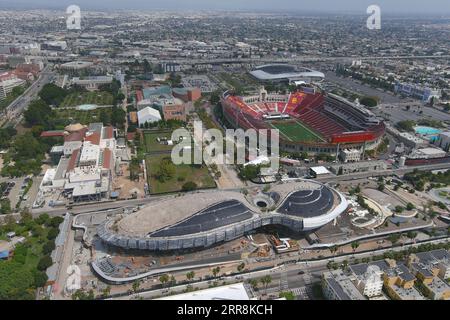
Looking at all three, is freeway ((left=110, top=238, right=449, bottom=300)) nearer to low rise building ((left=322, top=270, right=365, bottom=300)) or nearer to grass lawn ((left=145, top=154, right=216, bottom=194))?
low rise building ((left=322, top=270, right=365, bottom=300))

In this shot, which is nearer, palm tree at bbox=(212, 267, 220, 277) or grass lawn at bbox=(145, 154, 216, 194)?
palm tree at bbox=(212, 267, 220, 277)

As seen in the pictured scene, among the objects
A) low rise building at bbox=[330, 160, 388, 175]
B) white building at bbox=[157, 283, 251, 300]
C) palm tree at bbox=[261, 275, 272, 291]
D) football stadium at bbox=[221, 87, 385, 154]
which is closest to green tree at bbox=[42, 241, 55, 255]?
white building at bbox=[157, 283, 251, 300]

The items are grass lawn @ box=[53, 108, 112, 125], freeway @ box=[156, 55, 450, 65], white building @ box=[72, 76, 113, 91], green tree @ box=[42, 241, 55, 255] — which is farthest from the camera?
freeway @ box=[156, 55, 450, 65]

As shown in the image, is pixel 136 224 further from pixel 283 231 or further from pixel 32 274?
pixel 283 231

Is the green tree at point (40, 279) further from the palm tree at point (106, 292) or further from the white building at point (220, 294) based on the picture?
the white building at point (220, 294)

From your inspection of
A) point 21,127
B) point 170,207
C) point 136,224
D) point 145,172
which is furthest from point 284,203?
point 21,127
